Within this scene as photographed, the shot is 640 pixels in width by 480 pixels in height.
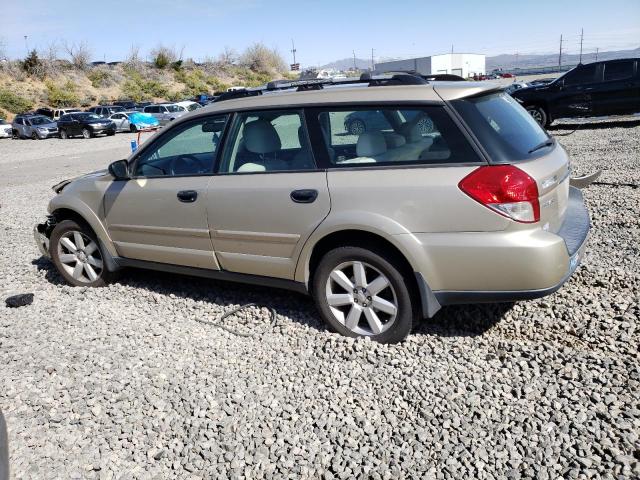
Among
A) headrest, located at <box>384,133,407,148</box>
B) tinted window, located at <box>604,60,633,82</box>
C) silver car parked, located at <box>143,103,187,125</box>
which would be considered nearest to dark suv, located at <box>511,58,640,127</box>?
tinted window, located at <box>604,60,633,82</box>

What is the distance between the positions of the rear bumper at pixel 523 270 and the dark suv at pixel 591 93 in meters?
12.7

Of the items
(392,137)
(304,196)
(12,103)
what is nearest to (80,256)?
(304,196)

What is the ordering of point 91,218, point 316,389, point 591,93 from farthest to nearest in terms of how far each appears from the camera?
point 591,93 → point 91,218 → point 316,389

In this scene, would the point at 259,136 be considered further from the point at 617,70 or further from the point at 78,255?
the point at 617,70

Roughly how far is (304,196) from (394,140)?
72 centimetres

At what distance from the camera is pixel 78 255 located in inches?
217

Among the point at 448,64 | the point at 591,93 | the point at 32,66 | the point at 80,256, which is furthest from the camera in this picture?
the point at 448,64

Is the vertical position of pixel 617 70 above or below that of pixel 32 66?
below

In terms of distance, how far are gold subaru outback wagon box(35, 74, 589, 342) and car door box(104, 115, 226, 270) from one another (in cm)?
1

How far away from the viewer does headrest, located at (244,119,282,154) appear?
14.3 feet

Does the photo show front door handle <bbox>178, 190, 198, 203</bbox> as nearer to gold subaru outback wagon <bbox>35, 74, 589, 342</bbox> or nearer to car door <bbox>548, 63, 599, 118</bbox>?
gold subaru outback wagon <bbox>35, 74, 589, 342</bbox>

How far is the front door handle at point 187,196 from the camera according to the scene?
14.6 ft

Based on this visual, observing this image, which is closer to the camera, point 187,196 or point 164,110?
point 187,196

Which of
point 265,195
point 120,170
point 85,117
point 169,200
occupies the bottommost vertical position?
point 85,117
